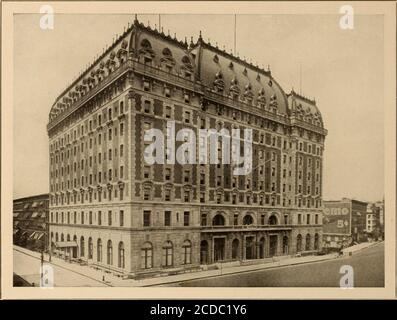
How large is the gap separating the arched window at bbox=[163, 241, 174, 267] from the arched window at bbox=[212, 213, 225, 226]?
1.44 meters

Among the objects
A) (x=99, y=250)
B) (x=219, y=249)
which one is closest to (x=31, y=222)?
(x=99, y=250)

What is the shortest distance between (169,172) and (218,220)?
2.13 meters

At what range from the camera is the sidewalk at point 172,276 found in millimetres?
10809

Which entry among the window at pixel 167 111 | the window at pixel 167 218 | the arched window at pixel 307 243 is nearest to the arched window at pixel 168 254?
the window at pixel 167 218

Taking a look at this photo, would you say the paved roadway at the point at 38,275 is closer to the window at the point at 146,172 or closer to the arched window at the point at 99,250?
the arched window at the point at 99,250

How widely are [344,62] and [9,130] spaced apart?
27.3 ft

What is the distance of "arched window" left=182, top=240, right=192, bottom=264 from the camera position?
1153 cm

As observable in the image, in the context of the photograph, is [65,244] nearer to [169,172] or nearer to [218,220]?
[169,172]

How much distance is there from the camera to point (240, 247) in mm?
11617

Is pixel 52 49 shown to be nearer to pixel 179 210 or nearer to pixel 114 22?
pixel 114 22

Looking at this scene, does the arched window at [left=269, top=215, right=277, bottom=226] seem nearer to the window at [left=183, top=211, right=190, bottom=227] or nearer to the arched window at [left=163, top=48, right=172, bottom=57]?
the window at [left=183, top=211, right=190, bottom=227]

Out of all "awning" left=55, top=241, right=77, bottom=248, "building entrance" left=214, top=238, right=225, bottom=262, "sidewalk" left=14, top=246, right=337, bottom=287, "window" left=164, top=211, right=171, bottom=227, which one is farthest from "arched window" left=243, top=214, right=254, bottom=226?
"awning" left=55, top=241, right=77, bottom=248
